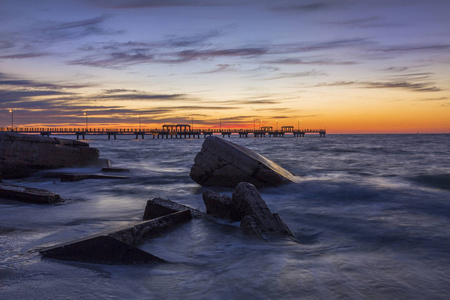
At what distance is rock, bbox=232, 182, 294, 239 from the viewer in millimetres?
4605

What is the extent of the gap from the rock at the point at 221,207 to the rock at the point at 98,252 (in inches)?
79.8

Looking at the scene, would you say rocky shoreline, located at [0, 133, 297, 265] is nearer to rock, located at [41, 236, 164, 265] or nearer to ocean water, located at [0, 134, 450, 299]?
rock, located at [41, 236, 164, 265]

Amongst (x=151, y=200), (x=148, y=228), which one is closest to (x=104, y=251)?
(x=148, y=228)

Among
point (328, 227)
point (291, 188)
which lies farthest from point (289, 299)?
point (291, 188)

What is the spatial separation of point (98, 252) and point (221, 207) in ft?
7.67

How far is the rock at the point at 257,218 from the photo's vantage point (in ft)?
15.1

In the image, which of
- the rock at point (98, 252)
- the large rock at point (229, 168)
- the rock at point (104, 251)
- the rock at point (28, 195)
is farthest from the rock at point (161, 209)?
the large rock at point (229, 168)

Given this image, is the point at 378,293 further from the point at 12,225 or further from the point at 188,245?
the point at 12,225

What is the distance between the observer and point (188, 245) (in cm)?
432

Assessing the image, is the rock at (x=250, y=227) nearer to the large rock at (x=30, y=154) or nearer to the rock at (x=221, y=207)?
the rock at (x=221, y=207)

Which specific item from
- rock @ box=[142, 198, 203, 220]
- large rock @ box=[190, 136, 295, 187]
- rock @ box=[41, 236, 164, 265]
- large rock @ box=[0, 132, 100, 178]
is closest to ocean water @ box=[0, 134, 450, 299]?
rock @ box=[41, 236, 164, 265]

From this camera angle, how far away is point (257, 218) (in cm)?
470

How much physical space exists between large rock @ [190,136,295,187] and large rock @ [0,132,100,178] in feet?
16.4

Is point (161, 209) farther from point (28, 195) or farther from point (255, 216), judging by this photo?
point (28, 195)
